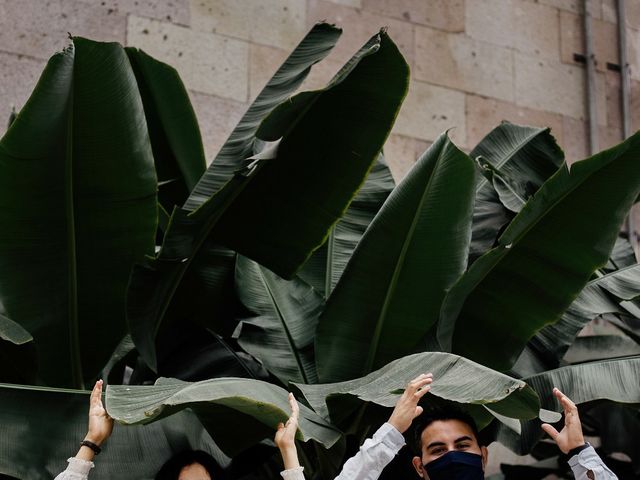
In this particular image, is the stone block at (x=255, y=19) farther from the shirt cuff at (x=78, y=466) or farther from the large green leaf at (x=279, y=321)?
the shirt cuff at (x=78, y=466)

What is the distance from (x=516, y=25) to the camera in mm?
6262

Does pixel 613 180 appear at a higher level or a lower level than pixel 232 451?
higher

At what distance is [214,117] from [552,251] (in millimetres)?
2342

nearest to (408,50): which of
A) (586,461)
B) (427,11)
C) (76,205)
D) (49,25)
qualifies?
(427,11)

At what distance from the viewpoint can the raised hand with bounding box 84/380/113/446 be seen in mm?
2848

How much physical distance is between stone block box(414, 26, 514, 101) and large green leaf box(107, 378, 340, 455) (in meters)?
3.11

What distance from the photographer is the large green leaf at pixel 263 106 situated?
3436 millimetres

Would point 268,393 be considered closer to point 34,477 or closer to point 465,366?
point 465,366

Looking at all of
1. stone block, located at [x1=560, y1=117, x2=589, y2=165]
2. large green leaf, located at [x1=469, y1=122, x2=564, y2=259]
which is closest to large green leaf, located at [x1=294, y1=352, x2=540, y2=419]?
large green leaf, located at [x1=469, y1=122, x2=564, y2=259]

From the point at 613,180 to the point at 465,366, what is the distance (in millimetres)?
984

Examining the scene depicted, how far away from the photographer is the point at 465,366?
277 cm

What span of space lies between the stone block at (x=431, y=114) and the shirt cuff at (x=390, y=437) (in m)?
3.09

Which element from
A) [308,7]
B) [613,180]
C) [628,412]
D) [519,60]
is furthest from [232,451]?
[519,60]

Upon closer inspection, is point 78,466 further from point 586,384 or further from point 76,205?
point 586,384
